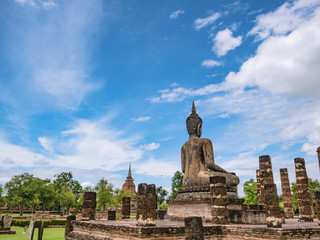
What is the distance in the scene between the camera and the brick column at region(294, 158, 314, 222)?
14.5 m

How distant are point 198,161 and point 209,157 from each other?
2.11ft

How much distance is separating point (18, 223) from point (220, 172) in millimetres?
23833

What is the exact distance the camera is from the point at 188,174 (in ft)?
46.1

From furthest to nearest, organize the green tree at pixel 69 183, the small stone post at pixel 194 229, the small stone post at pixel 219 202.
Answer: the green tree at pixel 69 183
the small stone post at pixel 219 202
the small stone post at pixel 194 229

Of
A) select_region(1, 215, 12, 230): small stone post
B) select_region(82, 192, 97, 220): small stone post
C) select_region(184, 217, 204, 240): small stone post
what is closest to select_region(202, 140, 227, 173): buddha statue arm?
select_region(184, 217, 204, 240): small stone post

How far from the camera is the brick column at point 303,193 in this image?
1448 cm

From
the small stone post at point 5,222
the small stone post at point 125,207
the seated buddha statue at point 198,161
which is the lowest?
the small stone post at point 5,222

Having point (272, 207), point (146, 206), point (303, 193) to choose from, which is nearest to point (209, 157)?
point (272, 207)

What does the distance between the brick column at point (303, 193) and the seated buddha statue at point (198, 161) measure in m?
4.71

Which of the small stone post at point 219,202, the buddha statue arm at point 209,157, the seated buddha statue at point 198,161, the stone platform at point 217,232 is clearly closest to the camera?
the stone platform at point 217,232

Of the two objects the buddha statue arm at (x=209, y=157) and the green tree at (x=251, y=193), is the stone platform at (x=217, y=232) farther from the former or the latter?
the green tree at (x=251, y=193)

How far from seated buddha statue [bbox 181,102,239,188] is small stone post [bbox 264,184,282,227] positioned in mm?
3845

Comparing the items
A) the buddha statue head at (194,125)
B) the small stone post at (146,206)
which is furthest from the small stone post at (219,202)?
the buddha statue head at (194,125)

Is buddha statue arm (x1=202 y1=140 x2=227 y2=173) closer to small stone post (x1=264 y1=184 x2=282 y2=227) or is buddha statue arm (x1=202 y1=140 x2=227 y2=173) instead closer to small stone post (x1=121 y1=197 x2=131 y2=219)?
small stone post (x1=264 y1=184 x2=282 y2=227)
